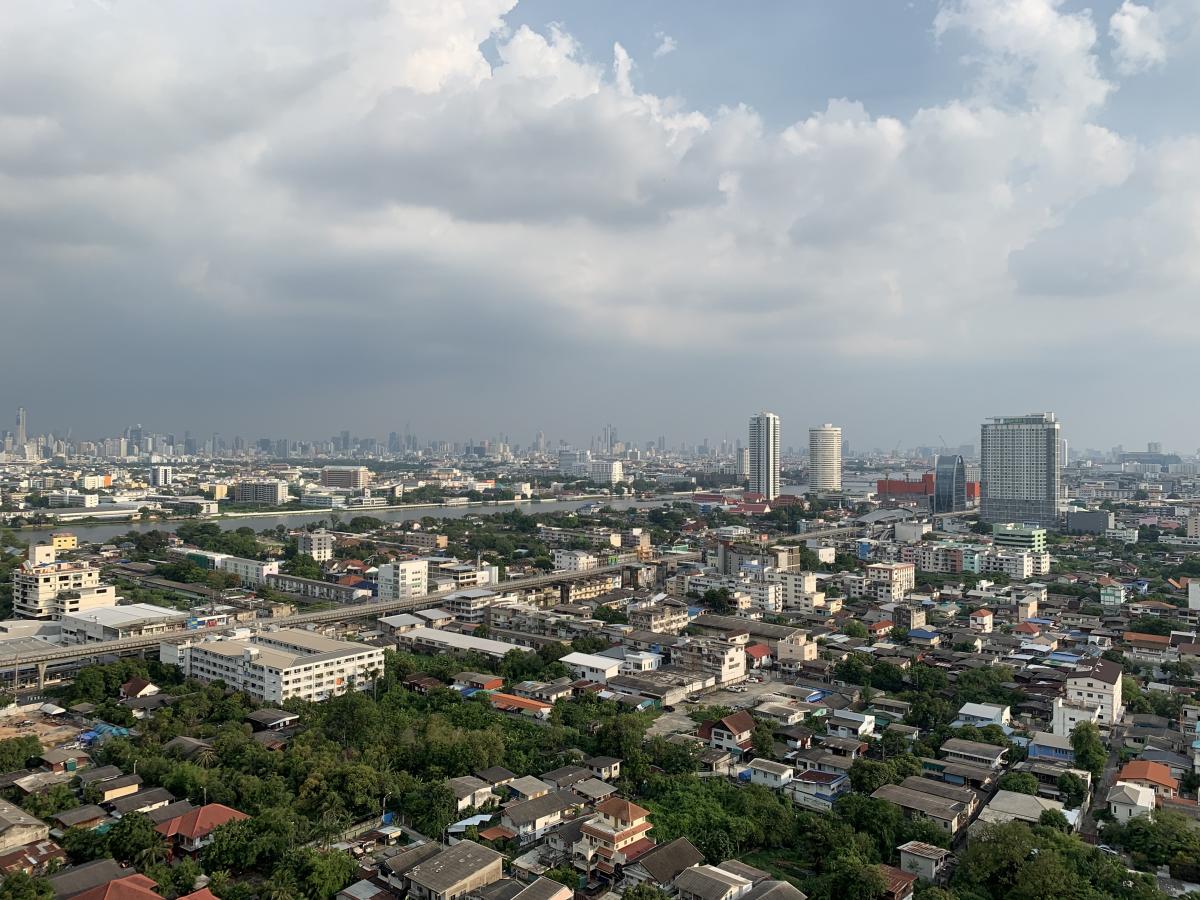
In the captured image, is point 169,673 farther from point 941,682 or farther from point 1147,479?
point 1147,479

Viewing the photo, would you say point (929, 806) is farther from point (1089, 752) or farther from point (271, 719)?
point (271, 719)

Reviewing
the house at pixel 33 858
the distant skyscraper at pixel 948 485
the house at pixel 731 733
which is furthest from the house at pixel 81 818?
the distant skyscraper at pixel 948 485

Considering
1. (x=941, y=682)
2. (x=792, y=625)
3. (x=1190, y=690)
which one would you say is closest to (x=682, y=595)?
(x=792, y=625)

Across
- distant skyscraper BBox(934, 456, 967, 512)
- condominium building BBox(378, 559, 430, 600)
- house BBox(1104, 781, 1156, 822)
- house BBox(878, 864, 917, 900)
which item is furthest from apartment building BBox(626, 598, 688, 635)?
distant skyscraper BBox(934, 456, 967, 512)

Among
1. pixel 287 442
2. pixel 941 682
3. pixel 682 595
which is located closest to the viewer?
pixel 941 682

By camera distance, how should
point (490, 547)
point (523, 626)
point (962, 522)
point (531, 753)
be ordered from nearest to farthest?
point (531, 753) → point (523, 626) → point (490, 547) → point (962, 522)

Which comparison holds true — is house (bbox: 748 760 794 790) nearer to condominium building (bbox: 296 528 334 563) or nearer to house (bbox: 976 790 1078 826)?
house (bbox: 976 790 1078 826)

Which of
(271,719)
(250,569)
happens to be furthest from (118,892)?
(250,569)

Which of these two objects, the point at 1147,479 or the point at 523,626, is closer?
the point at 523,626
